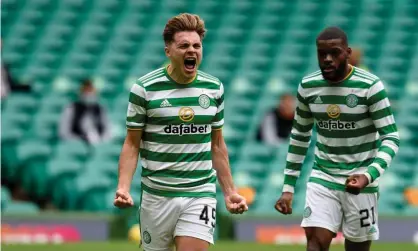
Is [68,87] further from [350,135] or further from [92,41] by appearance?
[350,135]

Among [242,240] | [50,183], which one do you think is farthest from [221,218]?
[50,183]

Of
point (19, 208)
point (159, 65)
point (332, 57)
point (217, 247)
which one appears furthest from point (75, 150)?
point (332, 57)

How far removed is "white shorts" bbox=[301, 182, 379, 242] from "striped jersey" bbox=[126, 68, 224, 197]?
1.03 meters

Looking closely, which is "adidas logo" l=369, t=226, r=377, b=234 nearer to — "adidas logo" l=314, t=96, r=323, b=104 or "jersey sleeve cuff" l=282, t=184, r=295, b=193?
"jersey sleeve cuff" l=282, t=184, r=295, b=193

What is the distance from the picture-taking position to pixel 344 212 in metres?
8.17

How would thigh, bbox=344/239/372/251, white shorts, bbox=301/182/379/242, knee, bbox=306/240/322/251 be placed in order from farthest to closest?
Result: thigh, bbox=344/239/372/251 → white shorts, bbox=301/182/379/242 → knee, bbox=306/240/322/251

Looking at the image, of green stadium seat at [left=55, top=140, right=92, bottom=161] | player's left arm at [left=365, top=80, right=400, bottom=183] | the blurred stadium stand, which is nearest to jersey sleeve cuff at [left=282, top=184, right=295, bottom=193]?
player's left arm at [left=365, top=80, right=400, bottom=183]

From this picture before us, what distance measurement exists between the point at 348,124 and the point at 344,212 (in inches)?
24.4

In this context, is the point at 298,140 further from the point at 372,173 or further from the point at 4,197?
the point at 4,197

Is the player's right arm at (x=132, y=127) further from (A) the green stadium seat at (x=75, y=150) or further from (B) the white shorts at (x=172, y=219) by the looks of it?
(A) the green stadium seat at (x=75, y=150)

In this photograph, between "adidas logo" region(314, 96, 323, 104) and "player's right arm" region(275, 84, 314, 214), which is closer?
"adidas logo" region(314, 96, 323, 104)

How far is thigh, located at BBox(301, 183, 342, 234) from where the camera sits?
316 inches

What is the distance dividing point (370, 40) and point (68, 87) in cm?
474

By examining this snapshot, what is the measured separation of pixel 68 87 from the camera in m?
17.3
